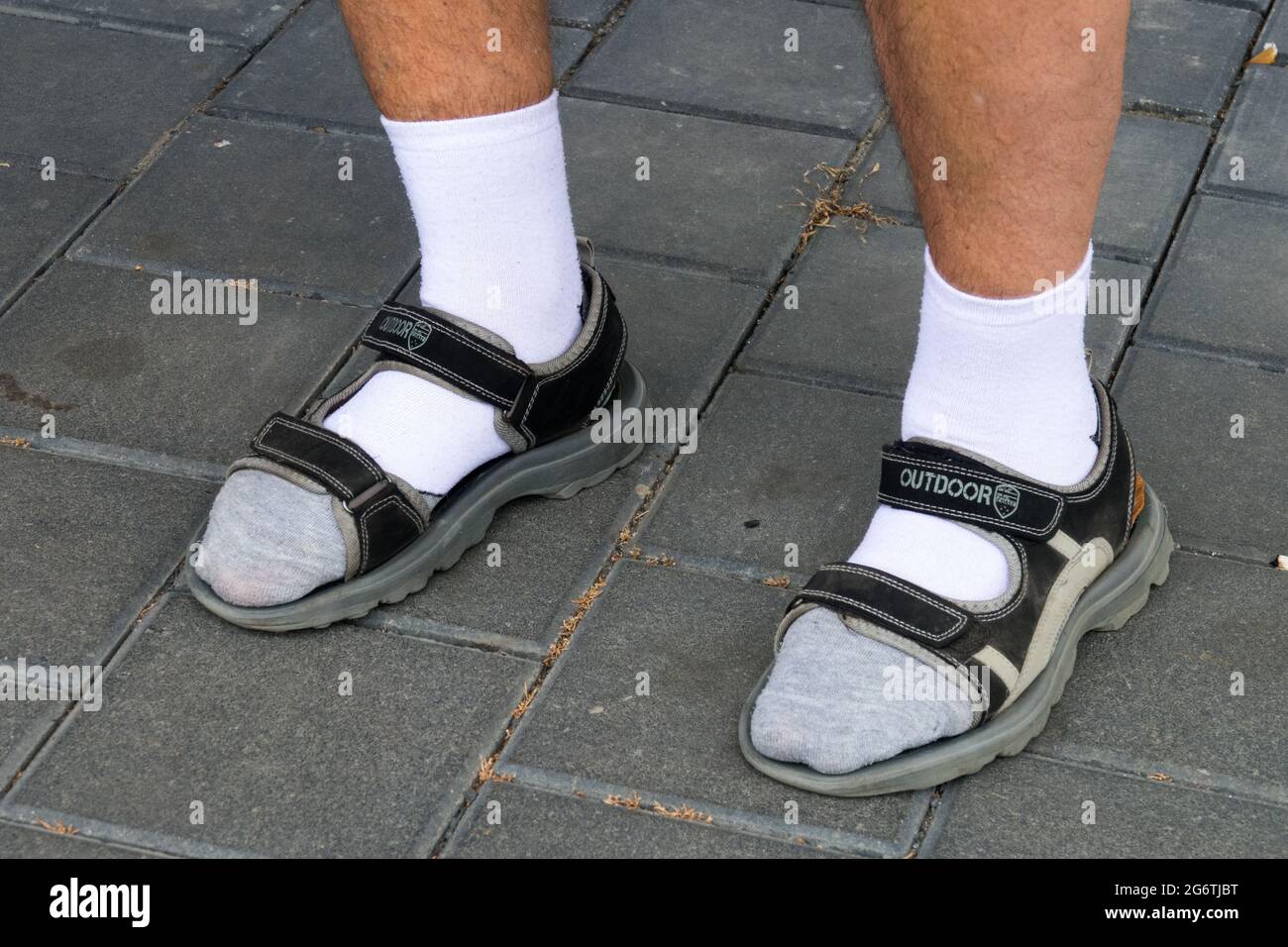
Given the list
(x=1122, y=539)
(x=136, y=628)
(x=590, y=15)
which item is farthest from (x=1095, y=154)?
(x=590, y=15)

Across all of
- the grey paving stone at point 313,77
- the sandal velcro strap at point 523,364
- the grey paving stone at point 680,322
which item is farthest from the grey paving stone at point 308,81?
the sandal velcro strap at point 523,364

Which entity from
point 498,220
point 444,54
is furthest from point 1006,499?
point 444,54

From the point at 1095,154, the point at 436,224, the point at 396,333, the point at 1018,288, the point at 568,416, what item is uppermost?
the point at 1095,154

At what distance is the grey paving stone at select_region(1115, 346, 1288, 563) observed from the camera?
1.96 meters

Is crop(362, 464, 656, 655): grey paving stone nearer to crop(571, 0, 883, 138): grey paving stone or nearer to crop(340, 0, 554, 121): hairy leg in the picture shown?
crop(340, 0, 554, 121): hairy leg

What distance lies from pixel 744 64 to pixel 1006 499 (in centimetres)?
144

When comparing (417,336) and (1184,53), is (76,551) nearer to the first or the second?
(417,336)

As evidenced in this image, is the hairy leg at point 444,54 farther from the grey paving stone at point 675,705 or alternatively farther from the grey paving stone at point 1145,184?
the grey paving stone at point 1145,184

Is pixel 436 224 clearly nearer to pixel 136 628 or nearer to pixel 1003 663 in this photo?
pixel 136 628

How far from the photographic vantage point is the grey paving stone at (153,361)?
→ 2.11 meters

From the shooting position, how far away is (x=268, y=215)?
2.52 metres

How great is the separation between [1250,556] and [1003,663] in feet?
1.51

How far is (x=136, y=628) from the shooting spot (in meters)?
1.81

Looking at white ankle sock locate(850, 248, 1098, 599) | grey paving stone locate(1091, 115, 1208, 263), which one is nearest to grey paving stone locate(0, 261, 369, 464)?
white ankle sock locate(850, 248, 1098, 599)
